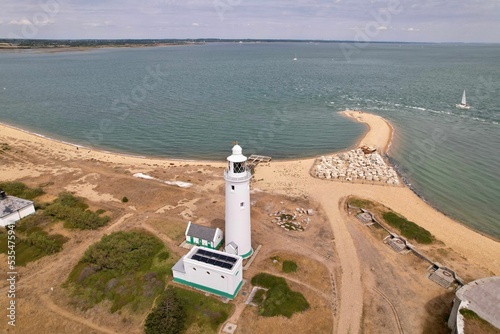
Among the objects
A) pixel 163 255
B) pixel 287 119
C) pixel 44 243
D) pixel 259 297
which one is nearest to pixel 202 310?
pixel 259 297

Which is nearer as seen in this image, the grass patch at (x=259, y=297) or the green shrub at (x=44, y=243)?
the grass patch at (x=259, y=297)

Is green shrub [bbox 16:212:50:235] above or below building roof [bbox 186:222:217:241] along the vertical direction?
below

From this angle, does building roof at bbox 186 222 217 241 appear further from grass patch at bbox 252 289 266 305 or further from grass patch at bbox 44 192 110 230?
grass patch at bbox 44 192 110 230

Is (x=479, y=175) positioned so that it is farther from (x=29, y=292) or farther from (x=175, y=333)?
(x=29, y=292)

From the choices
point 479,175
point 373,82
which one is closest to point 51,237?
point 479,175

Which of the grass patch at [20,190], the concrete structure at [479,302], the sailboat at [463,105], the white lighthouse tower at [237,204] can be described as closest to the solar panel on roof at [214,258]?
the white lighthouse tower at [237,204]

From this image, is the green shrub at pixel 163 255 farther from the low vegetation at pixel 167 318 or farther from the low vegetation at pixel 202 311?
the low vegetation at pixel 167 318

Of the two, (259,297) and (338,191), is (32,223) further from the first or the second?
(338,191)

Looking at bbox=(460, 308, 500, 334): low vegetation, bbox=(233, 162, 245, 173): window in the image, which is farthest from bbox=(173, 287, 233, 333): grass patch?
bbox=(460, 308, 500, 334): low vegetation
